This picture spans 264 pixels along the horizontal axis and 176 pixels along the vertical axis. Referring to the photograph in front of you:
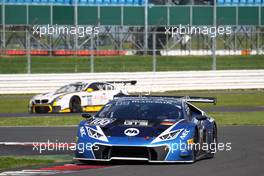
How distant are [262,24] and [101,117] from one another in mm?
34524

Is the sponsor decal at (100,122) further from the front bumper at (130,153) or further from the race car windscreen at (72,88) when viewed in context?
the race car windscreen at (72,88)

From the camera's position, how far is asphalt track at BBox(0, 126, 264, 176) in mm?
10844

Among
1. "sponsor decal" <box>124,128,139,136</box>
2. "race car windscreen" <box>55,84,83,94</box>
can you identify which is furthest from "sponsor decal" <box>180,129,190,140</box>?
"race car windscreen" <box>55,84,83,94</box>

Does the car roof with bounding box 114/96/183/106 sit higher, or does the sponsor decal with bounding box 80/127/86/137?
the car roof with bounding box 114/96/183/106

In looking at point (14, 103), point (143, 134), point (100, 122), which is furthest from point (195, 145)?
point (14, 103)

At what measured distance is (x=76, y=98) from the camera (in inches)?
1030

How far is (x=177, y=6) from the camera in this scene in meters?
47.2

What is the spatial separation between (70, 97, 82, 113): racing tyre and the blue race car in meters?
13.3

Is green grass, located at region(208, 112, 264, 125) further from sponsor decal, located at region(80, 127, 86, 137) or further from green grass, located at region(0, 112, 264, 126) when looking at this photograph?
sponsor decal, located at region(80, 127, 86, 137)

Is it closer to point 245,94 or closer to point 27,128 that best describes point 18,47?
point 245,94

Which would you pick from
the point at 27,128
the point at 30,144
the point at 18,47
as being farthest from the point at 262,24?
the point at 30,144

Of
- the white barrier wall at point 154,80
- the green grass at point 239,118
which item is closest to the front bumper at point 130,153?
the green grass at point 239,118

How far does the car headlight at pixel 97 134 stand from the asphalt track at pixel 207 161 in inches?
16.9

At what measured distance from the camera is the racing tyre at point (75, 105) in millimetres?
26141
